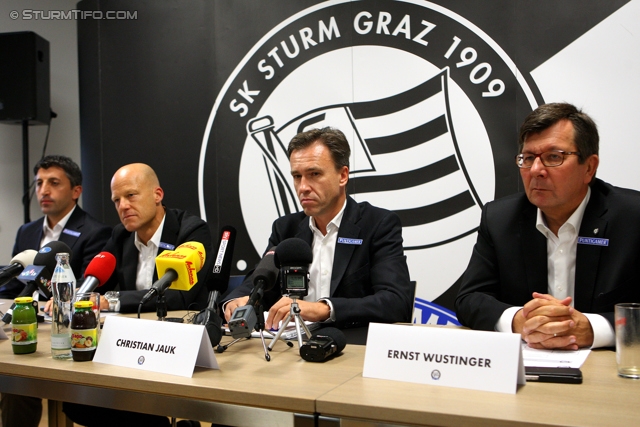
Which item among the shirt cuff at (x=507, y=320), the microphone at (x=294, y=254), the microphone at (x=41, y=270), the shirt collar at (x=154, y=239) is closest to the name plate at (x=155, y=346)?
the microphone at (x=294, y=254)

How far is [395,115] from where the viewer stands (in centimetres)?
386

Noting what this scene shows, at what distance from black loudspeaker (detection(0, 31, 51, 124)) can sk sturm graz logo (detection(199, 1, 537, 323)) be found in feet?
6.08

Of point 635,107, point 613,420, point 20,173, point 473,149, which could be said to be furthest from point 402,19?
point 20,173

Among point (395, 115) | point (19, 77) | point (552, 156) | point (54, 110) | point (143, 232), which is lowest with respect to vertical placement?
point (143, 232)

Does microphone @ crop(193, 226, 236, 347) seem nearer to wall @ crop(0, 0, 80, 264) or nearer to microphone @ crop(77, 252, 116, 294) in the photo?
microphone @ crop(77, 252, 116, 294)

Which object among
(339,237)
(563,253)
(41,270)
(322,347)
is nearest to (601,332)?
(563,253)

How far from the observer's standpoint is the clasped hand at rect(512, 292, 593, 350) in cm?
Answer: 175

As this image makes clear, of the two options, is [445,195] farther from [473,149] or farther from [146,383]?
[146,383]

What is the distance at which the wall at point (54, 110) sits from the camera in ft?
18.2

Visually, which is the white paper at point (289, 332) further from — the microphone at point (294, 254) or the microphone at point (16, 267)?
the microphone at point (16, 267)

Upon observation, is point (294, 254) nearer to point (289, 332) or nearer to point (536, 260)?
point (289, 332)

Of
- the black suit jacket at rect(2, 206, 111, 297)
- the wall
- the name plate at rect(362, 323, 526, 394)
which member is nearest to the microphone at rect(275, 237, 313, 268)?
the name plate at rect(362, 323, 526, 394)

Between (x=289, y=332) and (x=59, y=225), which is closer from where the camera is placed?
(x=289, y=332)

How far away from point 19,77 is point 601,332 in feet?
16.2
